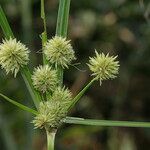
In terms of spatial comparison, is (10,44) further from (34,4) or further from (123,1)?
(34,4)

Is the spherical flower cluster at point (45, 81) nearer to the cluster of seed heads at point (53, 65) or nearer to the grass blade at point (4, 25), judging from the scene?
the cluster of seed heads at point (53, 65)

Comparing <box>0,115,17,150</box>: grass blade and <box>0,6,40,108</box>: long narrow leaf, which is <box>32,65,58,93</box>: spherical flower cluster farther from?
<box>0,115,17,150</box>: grass blade

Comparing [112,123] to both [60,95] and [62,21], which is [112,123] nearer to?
[60,95]

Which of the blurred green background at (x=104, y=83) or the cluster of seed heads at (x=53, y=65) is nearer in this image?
the cluster of seed heads at (x=53, y=65)

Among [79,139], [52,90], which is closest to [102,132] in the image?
[79,139]

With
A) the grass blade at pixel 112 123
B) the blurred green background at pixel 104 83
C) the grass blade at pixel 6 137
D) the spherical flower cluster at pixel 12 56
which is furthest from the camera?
the blurred green background at pixel 104 83

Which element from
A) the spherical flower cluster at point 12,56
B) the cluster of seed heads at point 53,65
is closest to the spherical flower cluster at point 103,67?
the cluster of seed heads at point 53,65
